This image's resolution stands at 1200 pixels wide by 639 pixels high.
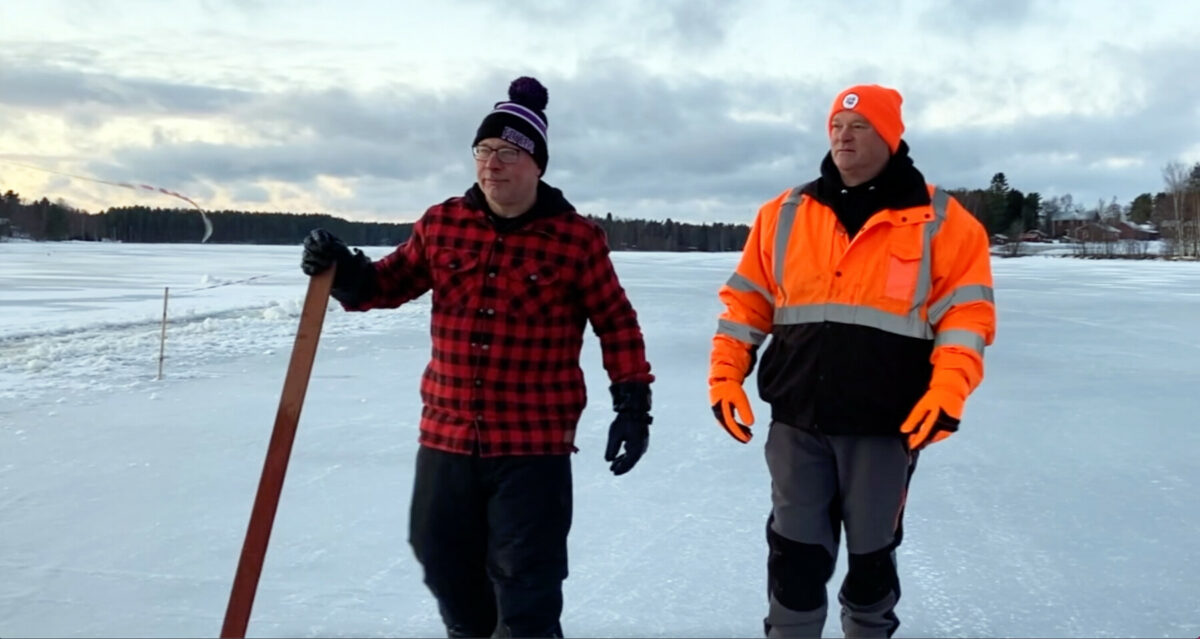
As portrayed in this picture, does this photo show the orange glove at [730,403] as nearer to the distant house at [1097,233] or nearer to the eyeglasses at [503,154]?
the eyeglasses at [503,154]

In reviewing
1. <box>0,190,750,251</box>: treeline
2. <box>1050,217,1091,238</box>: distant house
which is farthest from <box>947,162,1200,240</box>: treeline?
<box>0,190,750,251</box>: treeline

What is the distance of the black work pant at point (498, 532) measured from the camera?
2.14 meters

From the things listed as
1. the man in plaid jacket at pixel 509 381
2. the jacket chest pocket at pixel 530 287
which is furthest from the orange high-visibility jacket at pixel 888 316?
the jacket chest pocket at pixel 530 287

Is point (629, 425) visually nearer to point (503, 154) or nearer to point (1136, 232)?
point (503, 154)

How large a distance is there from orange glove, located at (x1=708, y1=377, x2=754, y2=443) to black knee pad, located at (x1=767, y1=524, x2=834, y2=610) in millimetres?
285

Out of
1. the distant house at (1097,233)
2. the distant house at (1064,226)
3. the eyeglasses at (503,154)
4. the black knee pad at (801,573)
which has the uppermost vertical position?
the distant house at (1064,226)

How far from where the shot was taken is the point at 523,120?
2209 mm

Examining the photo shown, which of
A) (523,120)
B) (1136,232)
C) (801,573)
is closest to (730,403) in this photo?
(801,573)

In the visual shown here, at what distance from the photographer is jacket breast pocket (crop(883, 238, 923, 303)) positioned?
2166 mm

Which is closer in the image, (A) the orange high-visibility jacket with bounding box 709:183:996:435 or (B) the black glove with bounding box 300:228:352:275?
(A) the orange high-visibility jacket with bounding box 709:183:996:435

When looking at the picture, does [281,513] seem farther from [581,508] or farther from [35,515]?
[581,508]

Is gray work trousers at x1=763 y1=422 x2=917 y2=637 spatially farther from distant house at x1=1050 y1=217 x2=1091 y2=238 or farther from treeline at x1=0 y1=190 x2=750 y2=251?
distant house at x1=1050 y1=217 x2=1091 y2=238

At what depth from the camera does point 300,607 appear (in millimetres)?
2814

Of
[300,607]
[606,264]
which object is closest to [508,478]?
[606,264]
